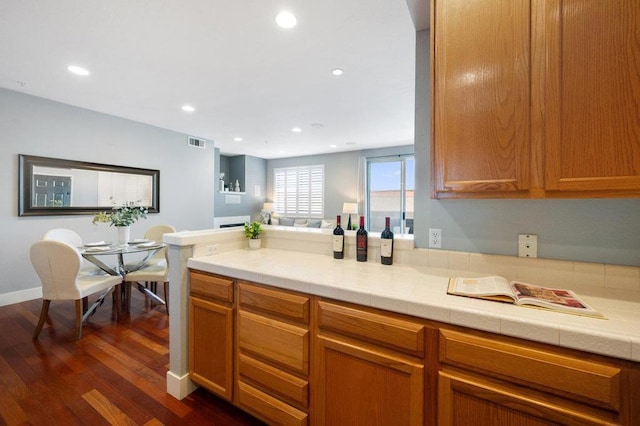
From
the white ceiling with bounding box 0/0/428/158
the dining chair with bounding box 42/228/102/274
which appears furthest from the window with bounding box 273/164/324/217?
the dining chair with bounding box 42/228/102/274

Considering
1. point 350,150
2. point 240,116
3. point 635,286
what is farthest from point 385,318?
point 350,150

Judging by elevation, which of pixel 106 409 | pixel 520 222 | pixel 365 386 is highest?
pixel 520 222

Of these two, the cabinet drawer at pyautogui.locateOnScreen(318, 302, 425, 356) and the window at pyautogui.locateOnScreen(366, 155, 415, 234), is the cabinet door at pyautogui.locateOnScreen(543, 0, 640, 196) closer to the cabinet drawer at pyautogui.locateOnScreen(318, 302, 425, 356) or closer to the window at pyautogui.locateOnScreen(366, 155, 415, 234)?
the cabinet drawer at pyautogui.locateOnScreen(318, 302, 425, 356)

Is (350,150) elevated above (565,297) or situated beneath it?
elevated above

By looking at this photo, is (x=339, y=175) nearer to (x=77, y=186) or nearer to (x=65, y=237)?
(x=77, y=186)

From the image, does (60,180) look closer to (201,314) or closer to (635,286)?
(201,314)

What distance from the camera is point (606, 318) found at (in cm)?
91

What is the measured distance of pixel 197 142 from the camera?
5527 millimetres

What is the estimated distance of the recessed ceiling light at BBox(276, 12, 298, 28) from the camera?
6.44 feet

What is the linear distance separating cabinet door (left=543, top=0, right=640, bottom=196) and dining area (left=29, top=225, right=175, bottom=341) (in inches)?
136

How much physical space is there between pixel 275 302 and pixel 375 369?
1.87 feet

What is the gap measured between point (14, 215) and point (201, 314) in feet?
11.5

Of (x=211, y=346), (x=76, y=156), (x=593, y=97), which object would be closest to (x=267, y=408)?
(x=211, y=346)

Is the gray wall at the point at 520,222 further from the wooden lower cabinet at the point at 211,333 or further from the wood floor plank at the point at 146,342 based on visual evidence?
the wood floor plank at the point at 146,342
